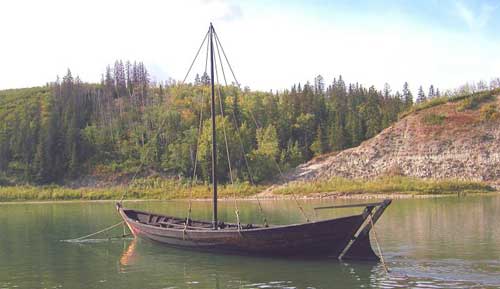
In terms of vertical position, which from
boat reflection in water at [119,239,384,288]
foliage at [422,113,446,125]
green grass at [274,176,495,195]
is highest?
foliage at [422,113,446,125]

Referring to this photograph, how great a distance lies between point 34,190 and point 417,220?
66.5 meters

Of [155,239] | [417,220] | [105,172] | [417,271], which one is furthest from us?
[105,172]

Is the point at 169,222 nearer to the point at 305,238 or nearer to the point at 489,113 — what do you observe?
the point at 305,238

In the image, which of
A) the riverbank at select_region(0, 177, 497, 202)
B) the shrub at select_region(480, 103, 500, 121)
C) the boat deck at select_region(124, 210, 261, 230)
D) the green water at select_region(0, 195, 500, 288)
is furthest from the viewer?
the shrub at select_region(480, 103, 500, 121)

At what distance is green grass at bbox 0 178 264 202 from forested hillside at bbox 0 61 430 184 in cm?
529

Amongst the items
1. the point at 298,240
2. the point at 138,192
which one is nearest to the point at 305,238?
the point at 298,240

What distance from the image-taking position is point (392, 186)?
233 feet

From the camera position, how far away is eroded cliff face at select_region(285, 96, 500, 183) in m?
75.6

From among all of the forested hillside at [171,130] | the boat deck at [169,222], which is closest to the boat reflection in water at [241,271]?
the boat deck at [169,222]

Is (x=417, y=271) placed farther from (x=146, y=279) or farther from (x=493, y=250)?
(x=146, y=279)

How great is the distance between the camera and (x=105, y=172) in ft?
334

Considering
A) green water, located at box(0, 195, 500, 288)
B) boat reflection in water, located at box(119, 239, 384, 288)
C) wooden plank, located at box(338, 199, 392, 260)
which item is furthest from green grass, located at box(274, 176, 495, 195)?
wooden plank, located at box(338, 199, 392, 260)

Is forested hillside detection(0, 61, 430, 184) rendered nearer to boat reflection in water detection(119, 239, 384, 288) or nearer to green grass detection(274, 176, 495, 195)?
green grass detection(274, 176, 495, 195)

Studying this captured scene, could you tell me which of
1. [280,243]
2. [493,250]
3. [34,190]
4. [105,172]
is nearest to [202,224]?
[280,243]
